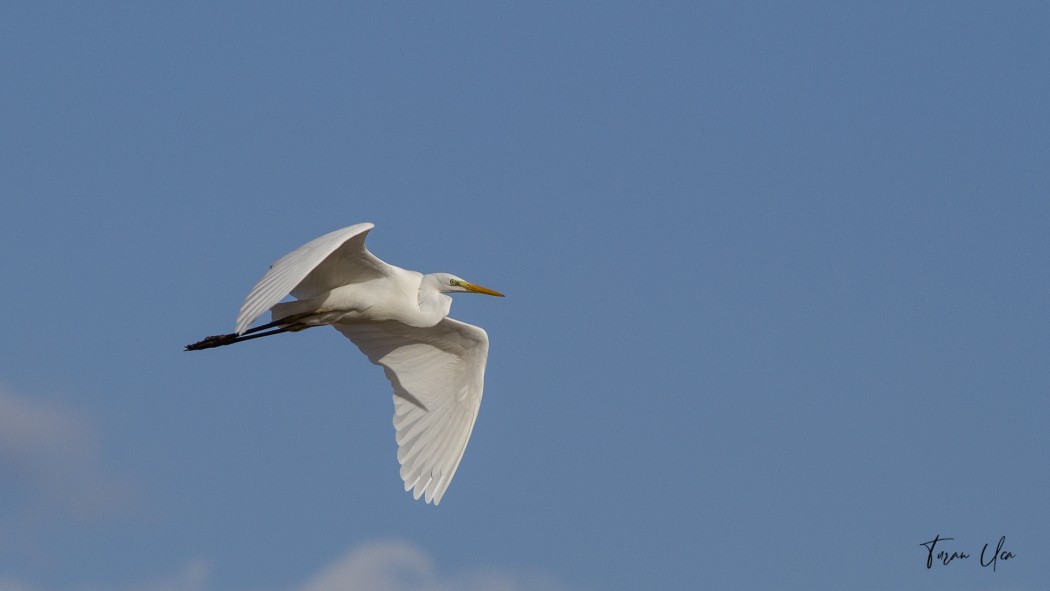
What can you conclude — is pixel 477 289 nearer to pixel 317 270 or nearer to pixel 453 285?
pixel 453 285

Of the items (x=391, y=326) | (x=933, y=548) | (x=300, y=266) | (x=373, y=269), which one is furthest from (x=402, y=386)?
(x=933, y=548)

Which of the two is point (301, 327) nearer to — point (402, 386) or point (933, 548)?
point (402, 386)

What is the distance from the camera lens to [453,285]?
1800 centimetres

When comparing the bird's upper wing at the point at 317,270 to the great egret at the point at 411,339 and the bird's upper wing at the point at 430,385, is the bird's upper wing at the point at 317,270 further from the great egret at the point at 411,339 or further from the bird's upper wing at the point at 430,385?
the bird's upper wing at the point at 430,385

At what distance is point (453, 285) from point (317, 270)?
1.84 metres

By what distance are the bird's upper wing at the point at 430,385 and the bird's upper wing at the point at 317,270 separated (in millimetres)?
1132

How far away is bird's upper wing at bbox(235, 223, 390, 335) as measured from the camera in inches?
548

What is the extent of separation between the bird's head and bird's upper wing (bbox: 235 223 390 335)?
872mm

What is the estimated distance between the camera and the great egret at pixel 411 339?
1725 centimetres

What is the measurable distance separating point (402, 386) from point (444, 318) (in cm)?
119

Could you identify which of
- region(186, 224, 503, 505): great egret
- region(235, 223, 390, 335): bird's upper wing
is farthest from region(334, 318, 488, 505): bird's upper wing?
region(235, 223, 390, 335): bird's upper wing

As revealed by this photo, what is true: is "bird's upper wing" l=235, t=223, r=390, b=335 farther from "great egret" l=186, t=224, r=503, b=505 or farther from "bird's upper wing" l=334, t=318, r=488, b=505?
"bird's upper wing" l=334, t=318, r=488, b=505

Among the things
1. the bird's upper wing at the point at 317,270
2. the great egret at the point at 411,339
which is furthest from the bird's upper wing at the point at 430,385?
the bird's upper wing at the point at 317,270

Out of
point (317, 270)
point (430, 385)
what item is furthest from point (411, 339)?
point (317, 270)
